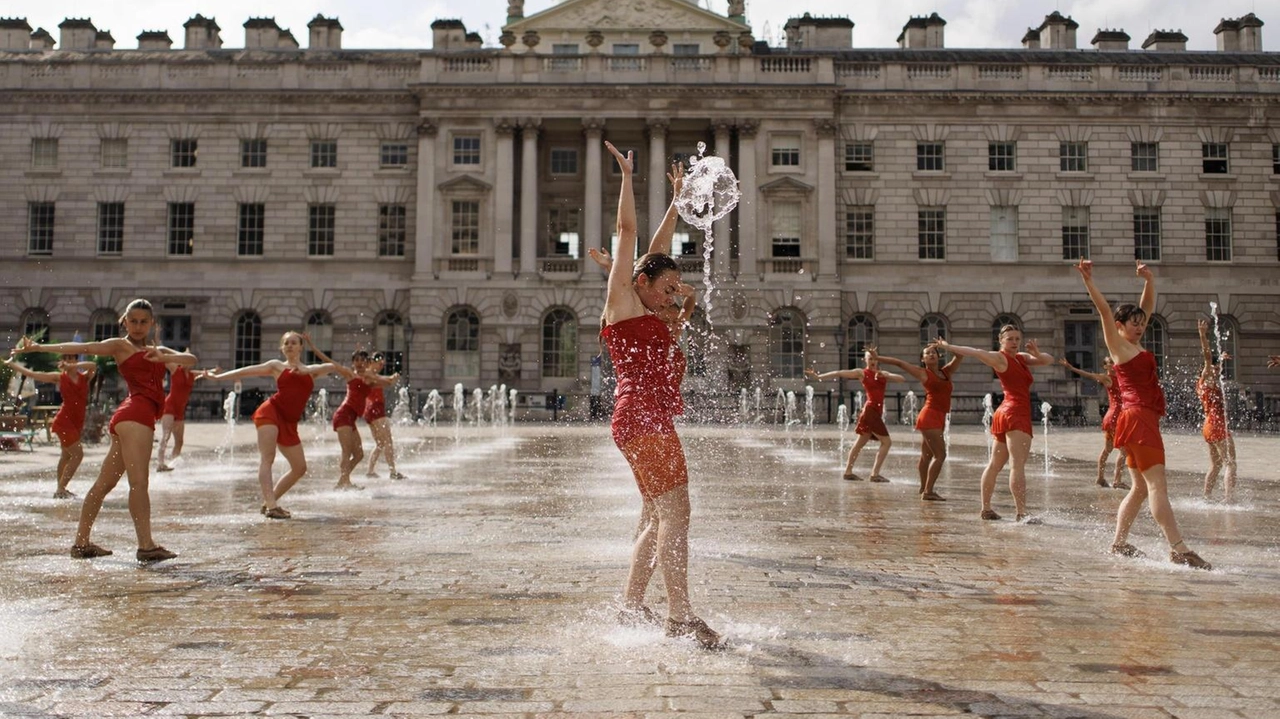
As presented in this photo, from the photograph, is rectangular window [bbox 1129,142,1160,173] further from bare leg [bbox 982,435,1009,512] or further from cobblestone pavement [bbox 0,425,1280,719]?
bare leg [bbox 982,435,1009,512]

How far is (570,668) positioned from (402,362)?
38.4m

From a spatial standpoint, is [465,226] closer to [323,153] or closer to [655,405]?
[323,153]

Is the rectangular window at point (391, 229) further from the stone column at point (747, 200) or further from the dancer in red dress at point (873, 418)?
the dancer in red dress at point (873, 418)

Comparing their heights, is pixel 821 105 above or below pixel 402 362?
above

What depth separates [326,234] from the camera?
42969 mm

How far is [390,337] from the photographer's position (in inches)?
1679

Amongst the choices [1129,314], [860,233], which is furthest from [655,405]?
[860,233]

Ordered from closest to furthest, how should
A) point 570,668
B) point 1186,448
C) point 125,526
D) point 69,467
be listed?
point 570,668
point 125,526
point 69,467
point 1186,448

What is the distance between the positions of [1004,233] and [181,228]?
110ft

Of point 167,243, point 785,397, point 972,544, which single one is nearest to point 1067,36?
point 785,397

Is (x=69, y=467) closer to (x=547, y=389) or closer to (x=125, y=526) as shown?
(x=125, y=526)

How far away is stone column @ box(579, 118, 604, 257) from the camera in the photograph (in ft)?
137

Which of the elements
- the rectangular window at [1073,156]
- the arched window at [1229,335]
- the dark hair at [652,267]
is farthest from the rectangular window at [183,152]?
the dark hair at [652,267]

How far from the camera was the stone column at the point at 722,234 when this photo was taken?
41812mm
